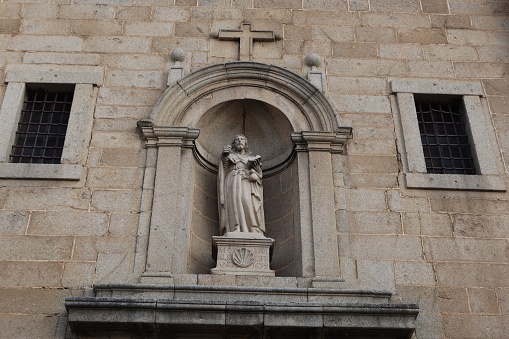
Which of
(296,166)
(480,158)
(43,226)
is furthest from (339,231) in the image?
(43,226)

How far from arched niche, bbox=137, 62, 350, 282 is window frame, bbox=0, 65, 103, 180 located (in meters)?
0.86

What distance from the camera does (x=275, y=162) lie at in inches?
361

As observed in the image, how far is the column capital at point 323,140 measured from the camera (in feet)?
28.2

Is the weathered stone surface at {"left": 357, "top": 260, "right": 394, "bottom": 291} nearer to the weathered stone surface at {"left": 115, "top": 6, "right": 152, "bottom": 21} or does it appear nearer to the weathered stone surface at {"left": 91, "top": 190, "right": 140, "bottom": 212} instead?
the weathered stone surface at {"left": 91, "top": 190, "right": 140, "bottom": 212}

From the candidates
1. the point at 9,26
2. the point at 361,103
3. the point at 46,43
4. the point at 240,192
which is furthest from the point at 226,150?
the point at 9,26

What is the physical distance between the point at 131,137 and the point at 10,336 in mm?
2898

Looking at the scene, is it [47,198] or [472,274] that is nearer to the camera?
[472,274]

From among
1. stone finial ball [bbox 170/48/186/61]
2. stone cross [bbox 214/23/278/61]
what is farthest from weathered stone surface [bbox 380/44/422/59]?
stone finial ball [bbox 170/48/186/61]

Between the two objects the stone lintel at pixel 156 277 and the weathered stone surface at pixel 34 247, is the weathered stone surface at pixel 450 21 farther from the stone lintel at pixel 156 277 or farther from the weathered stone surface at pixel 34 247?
the weathered stone surface at pixel 34 247

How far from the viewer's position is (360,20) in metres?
10.0

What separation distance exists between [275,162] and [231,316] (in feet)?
9.64

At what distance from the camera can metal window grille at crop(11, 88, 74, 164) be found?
28.8ft

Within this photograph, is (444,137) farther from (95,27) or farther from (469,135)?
(95,27)

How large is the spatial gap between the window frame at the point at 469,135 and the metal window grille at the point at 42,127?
4504 mm
